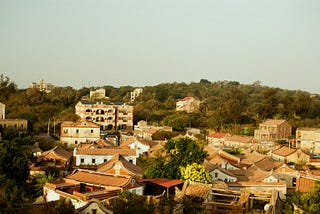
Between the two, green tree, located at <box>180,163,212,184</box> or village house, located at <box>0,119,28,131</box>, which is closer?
green tree, located at <box>180,163,212,184</box>

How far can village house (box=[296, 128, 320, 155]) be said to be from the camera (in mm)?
30641

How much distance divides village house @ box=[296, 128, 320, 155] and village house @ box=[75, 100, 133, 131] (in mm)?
16624

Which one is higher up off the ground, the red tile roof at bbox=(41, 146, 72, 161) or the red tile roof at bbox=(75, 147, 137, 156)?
the red tile roof at bbox=(75, 147, 137, 156)

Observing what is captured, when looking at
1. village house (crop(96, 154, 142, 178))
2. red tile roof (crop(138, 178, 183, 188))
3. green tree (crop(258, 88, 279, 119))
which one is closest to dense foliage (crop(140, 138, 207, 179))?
village house (crop(96, 154, 142, 178))

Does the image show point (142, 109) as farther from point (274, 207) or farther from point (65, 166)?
point (274, 207)

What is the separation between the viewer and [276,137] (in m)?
35.3

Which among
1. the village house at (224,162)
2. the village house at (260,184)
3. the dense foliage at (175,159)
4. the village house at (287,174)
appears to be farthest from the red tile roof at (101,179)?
the village house at (287,174)

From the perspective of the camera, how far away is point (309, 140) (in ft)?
103

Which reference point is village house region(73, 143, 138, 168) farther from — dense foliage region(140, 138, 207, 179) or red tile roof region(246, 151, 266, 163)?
red tile roof region(246, 151, 266, 163)

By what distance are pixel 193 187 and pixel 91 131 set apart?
17275 millimetres

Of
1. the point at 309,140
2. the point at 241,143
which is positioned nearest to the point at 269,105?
the point at 309,140

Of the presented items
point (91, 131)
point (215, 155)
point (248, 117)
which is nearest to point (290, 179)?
point (215, 155)

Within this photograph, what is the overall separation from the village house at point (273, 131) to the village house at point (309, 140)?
2789 millimetres

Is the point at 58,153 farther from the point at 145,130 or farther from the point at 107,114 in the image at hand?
the point at 107,114
